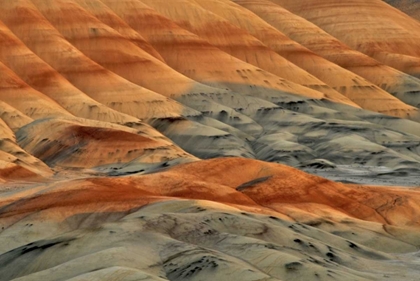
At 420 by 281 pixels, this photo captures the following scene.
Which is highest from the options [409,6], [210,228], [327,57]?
→ [210,228]

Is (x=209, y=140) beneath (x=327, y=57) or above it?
above

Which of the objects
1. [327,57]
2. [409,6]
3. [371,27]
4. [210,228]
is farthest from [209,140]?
[409,6]

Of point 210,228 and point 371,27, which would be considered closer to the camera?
point 210,228

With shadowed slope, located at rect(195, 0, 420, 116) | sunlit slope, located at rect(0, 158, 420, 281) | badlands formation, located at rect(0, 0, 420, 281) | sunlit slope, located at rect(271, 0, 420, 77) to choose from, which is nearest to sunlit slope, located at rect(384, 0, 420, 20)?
badlands formation, located at rect(0, 0, 420, 281)

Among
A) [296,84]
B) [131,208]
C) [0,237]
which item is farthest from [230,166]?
[296,84]

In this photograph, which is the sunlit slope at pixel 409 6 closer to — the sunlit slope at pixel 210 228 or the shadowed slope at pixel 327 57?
the shadowed slope at pixel 327 57

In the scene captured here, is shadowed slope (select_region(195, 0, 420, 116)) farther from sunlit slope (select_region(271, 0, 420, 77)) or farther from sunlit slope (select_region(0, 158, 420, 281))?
sunlit slope (select_region(0, 158, 420, 281))

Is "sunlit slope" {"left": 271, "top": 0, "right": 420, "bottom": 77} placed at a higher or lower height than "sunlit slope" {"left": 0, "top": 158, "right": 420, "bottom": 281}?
lower

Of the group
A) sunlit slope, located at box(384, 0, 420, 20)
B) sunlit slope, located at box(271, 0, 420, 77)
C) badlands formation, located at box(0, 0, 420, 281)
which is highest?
badlands formation, located at box(0, 0, 420, 281)

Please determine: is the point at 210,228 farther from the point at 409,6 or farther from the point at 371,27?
the point at 409,6
